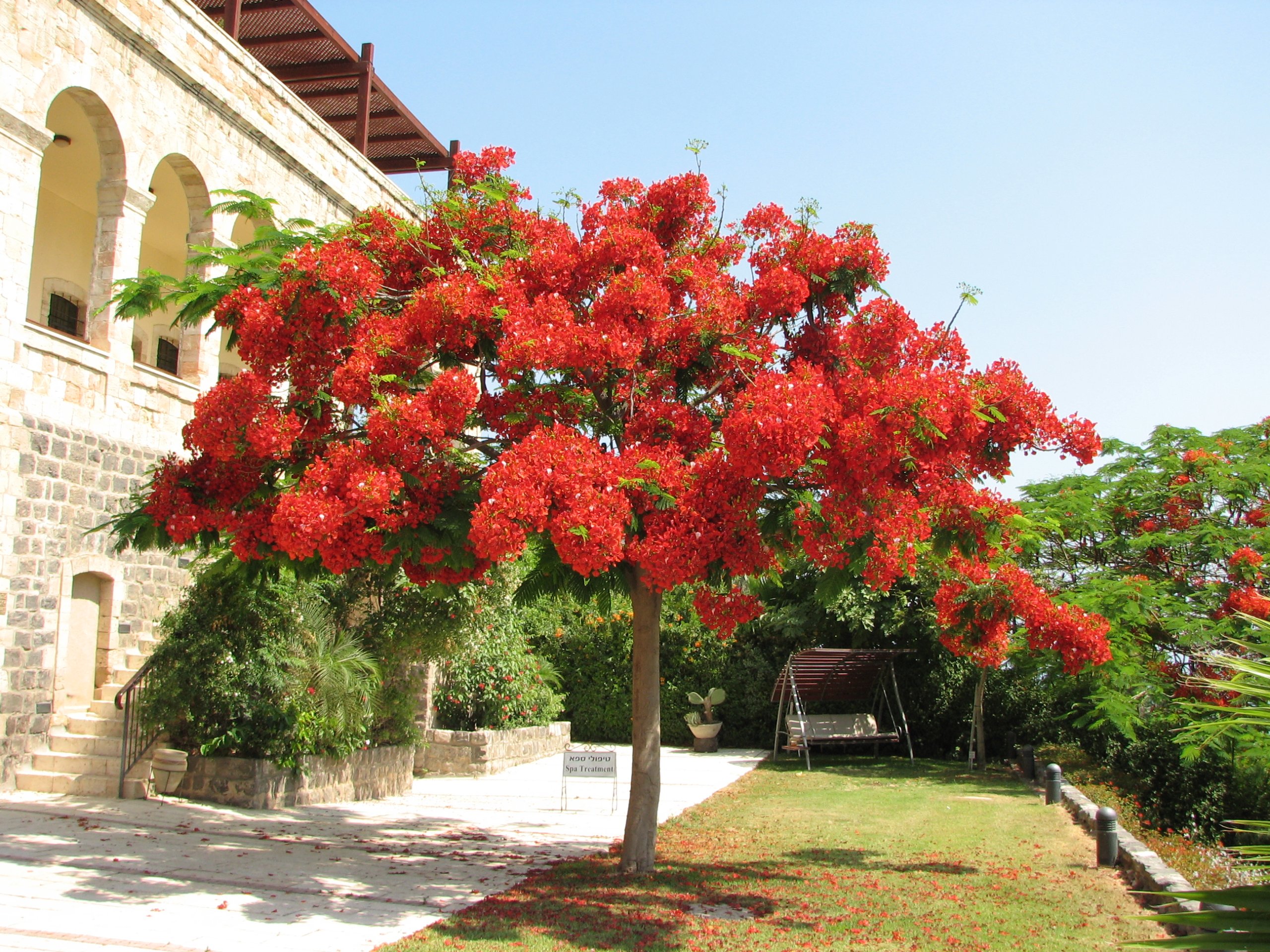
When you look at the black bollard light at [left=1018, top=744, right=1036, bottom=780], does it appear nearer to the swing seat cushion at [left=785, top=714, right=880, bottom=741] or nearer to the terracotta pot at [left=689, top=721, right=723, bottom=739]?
the swing seat cushion at [left=785, top=714, right=880, bottom=741]

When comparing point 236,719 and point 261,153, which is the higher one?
point 261,153

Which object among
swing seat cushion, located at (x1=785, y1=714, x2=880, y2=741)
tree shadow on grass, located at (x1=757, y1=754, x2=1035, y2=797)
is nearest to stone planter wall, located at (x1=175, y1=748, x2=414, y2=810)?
tree shadow on grass, located at (x1=757, y1=754, x2=1035, y2=797)

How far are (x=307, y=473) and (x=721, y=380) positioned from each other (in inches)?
126

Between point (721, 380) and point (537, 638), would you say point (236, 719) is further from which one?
point (537, 638)

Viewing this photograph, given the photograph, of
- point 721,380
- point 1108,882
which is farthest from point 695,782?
point 721,380

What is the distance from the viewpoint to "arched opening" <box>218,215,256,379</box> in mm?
14693

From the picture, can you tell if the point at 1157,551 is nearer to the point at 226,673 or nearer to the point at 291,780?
the point at 291,780

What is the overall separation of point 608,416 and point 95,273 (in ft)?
27.0

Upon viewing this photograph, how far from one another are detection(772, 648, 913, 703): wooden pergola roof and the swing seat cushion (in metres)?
0.43

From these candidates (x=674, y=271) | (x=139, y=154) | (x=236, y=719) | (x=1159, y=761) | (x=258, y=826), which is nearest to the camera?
(x=674, y=271)

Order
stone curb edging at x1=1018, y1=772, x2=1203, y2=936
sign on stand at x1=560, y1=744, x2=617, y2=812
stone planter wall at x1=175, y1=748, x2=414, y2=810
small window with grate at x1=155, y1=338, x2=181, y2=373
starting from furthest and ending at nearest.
A: small window with grate at x1=155, y1=338, x2=181, y2=373 < sign on stand at x1=560, y1=744, x2=617, y2=812 < stone planter wall at x1=175, y1=748, x2=414, y2=810 < stone curb edging at x1=1018, y1=772, x2=1203, y2=936

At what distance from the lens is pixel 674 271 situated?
7.54 meters

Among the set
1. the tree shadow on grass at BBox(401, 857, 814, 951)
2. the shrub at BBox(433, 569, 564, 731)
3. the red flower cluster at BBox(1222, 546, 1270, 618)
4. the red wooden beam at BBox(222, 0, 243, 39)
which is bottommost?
the tree shadow on grass at BBox(401, 857, 814, 951)

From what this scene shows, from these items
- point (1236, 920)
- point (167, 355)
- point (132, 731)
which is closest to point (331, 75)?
point (167, 355)
